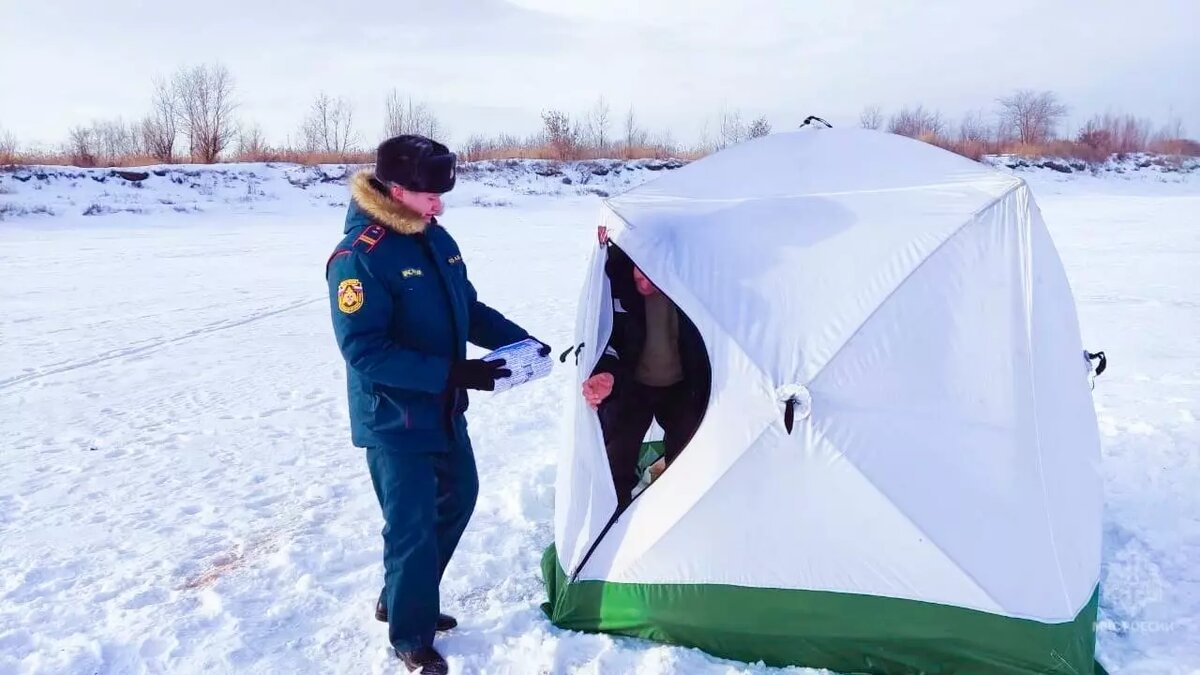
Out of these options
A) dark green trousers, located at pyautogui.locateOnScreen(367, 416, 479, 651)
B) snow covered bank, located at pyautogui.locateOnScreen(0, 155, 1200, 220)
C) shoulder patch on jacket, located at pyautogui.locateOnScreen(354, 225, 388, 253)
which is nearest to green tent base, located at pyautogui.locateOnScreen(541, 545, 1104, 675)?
dark green trousers, located at pyautogui.locateOnScreen(367, 416, 479, 651)

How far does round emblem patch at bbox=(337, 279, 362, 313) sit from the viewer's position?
259cm

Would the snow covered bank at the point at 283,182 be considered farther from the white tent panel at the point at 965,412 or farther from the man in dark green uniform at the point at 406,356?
the man in dark green uniform at the point at 406,356

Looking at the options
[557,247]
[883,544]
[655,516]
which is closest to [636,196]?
[655,516]

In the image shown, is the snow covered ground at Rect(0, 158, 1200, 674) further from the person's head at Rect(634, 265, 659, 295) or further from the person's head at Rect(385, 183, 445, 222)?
the person's head at Rect(385, 183, 445, 222)

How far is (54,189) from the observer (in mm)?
21312

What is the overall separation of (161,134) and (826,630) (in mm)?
32960

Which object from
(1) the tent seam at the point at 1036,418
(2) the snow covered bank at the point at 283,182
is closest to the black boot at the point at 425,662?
(1) the tent seam at the point at 1036,418

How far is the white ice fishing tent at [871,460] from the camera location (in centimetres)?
270

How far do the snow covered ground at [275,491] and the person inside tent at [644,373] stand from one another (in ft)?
1.82

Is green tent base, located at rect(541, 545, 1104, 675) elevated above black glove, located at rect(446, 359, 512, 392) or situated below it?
below

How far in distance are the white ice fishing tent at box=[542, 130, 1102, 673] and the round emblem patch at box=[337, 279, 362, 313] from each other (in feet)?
3.40

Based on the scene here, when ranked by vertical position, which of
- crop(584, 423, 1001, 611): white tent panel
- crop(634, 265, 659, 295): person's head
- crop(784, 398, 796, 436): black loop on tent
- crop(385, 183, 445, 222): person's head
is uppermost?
crop(385, 183, 445, 222): person's head

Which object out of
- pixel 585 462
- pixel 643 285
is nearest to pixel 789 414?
pixel 585 462

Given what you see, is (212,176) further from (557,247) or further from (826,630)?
(826,630)
